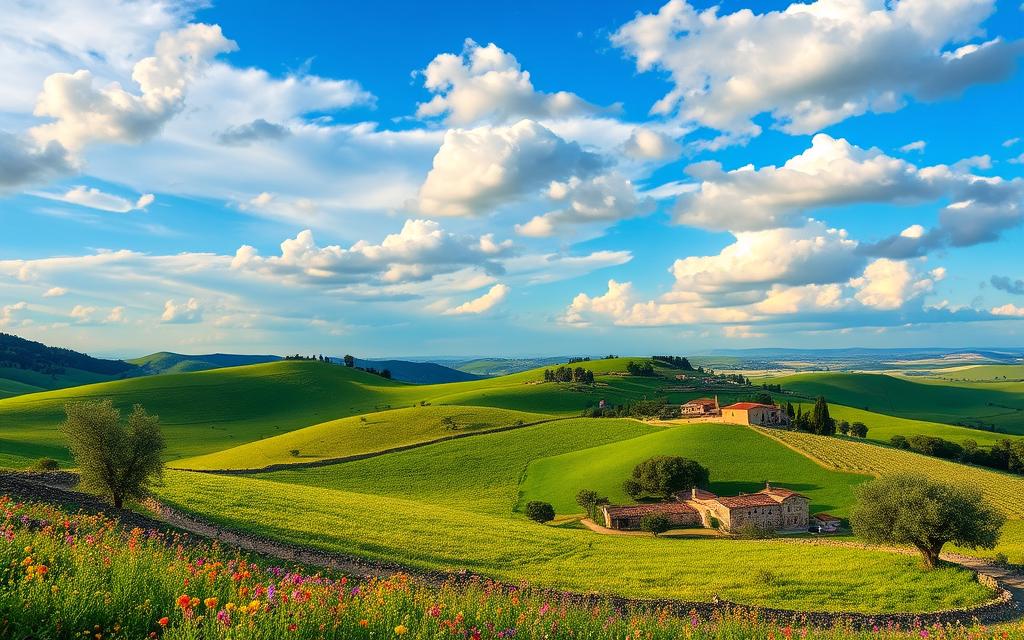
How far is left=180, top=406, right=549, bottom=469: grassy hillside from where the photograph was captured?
337 ft

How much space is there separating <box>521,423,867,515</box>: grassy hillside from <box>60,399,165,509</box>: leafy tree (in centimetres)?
→ 4926

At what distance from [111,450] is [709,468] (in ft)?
240

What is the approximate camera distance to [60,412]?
153 meters

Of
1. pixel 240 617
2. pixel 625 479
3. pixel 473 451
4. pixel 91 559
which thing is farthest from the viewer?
pixel 473 451

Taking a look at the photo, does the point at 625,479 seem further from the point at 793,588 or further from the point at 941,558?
the point at 793,588

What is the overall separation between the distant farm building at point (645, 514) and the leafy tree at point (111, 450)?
47492mm

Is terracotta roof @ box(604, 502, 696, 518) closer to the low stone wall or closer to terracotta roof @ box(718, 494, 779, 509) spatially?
terracotta roof @ box(718, 494, 779, 509)

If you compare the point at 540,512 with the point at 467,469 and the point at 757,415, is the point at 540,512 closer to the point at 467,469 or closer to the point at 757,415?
the point at 467,469

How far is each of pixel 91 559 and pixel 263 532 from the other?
30691 millimetres

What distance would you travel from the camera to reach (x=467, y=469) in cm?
9262

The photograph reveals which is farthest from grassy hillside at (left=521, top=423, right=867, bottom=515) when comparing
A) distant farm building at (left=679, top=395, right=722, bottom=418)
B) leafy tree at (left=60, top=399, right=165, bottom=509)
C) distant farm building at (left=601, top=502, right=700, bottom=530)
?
leafy tree at (left=60, top=399, right=165, bottom=509)

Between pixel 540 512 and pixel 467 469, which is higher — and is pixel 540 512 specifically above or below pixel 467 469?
below

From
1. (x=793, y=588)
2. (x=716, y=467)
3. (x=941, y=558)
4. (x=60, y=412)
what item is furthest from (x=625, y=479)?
(x=60, y=412)

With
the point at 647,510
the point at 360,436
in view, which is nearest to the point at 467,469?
the point at 360,436
